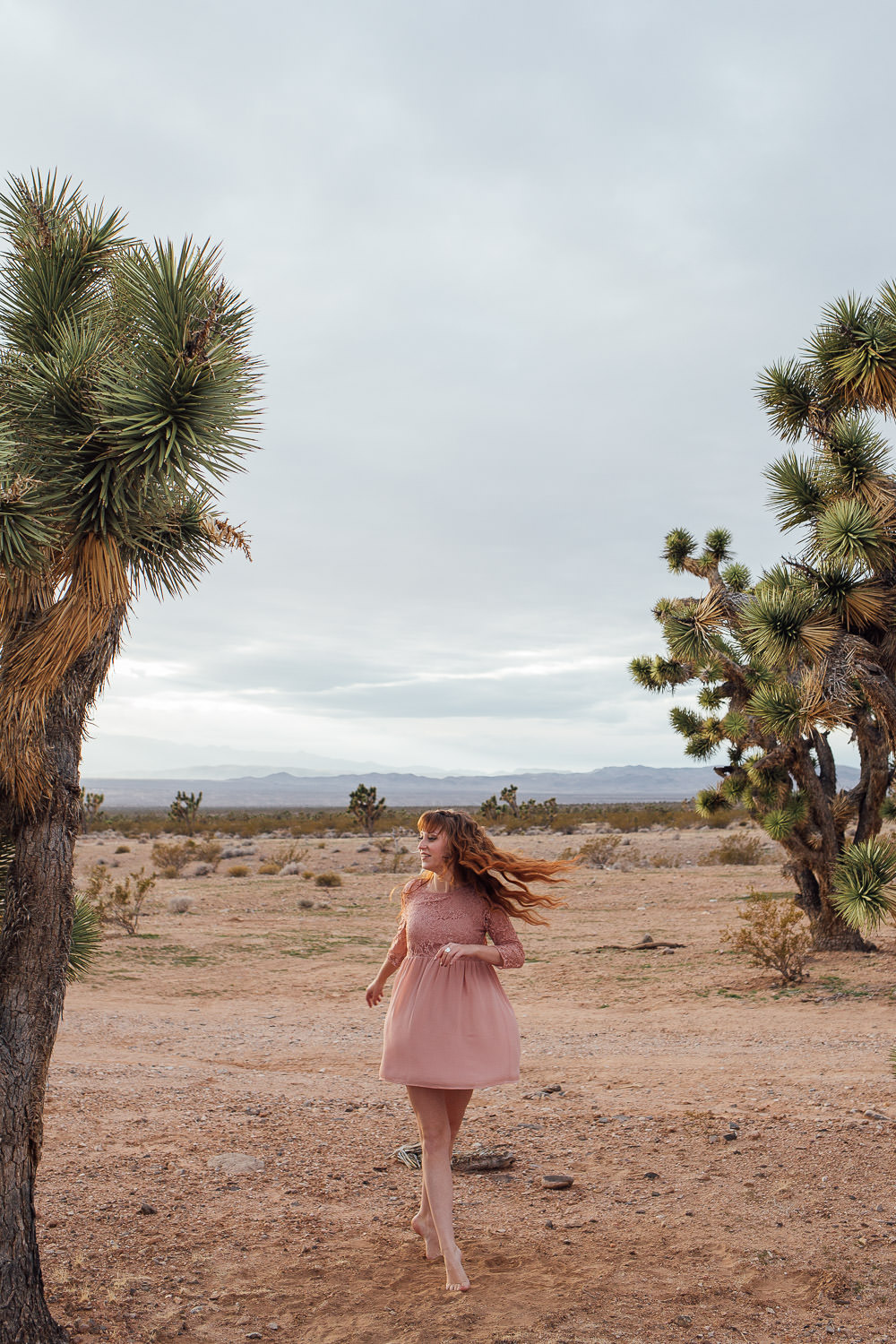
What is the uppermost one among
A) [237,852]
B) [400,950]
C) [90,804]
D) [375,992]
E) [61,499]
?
[61,499]

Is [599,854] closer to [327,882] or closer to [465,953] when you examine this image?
[327,882]

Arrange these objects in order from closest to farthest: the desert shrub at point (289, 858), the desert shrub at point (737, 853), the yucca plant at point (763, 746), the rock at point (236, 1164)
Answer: the rock at point (236, 1164)
the yucca plant at point (763, 746)
the desert shrub at point (289, 858)
the desert shrub at point (737, 853)

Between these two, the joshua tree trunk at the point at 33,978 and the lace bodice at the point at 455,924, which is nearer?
the joshua tree trunk at the point at 33,978

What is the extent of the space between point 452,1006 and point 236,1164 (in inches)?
91.7

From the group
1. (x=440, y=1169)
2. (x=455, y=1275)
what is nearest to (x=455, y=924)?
(x=440, y=1169)

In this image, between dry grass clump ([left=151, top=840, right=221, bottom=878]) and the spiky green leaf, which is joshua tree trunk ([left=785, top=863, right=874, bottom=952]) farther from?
dry grass clump ([left=151, top=840, right=221, bottom=878])

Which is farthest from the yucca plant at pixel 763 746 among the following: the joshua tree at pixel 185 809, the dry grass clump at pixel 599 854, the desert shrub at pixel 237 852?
the joshua tree at pixel 185 809

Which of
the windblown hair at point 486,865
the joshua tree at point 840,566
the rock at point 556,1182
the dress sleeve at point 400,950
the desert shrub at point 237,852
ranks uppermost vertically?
the joshua tree at point 840,566

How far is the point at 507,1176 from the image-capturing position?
5.03m

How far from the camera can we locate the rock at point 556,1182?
4.81 meters

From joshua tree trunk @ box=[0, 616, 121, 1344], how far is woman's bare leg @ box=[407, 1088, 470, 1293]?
134 centimetres

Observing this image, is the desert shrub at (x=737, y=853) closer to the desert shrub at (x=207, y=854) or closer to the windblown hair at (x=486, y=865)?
the desert shrub at (x=207, y=854)

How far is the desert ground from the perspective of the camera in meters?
3.57

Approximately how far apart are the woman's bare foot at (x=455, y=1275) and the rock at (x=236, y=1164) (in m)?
1.75
